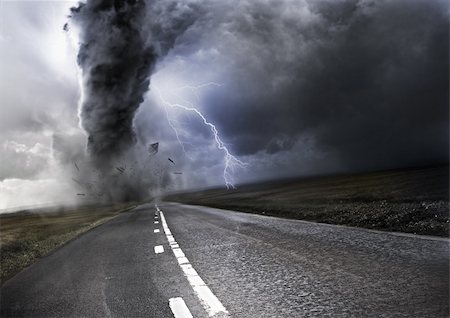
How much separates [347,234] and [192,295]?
20.6 feet

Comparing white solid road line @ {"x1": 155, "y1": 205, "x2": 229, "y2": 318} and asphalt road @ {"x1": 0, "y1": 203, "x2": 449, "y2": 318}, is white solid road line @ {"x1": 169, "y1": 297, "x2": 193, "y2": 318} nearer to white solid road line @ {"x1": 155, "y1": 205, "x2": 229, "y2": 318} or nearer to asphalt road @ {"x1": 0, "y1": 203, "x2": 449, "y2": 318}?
asphalt road @ {"x1": 0, "y1": 203, "x2": 449, "y2": 318}

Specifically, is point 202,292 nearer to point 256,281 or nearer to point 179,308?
point 179,308

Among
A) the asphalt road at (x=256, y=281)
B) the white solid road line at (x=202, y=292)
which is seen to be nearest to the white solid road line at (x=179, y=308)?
the asphalt road at (x=256, y=281)

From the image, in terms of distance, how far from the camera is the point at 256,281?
580cm

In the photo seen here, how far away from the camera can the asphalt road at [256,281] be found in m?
4.39

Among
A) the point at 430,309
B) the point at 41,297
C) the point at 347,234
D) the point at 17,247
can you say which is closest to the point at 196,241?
the point at 347,234

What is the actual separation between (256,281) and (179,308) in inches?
60.1

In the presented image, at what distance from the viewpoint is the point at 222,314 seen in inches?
170

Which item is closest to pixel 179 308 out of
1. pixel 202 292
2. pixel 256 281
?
pixel 202 292

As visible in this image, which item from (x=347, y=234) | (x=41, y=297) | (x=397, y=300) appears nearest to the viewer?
(x=397, y=300)

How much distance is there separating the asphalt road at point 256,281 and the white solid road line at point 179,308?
0.13 feet

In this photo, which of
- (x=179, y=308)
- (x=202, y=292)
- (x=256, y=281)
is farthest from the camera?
(x=256, y=281)

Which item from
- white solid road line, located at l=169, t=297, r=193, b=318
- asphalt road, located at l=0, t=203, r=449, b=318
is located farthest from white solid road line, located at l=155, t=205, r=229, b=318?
white solid road line, located at l=169, t=297, r=193, b=318

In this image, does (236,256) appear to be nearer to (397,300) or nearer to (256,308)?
(256,308)
